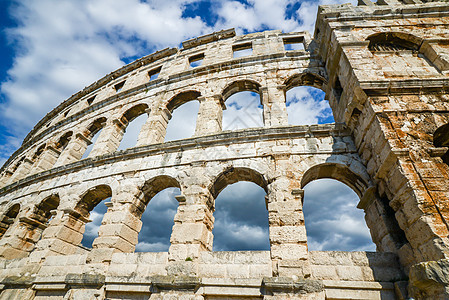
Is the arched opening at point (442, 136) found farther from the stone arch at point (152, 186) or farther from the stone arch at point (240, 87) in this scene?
the stone arch at point (152, 186)

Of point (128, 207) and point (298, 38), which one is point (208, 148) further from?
point (298, 38)

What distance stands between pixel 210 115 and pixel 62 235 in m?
5.81

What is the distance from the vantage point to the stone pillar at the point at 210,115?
7.29m

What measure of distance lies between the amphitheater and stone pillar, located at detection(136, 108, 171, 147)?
59 millimetres

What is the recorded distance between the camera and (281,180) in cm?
541

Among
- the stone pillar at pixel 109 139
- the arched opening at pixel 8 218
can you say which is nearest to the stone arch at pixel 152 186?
the stone pillar at pixel 109 139

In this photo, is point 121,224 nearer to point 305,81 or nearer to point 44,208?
point 44,208

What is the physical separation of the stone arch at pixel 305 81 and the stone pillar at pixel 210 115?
8.46 ft

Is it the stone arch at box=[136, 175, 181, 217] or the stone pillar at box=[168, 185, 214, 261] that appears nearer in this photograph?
the stone pillar at box=[168, 185, 214, 261]

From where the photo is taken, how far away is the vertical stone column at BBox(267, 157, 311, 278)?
4.26m

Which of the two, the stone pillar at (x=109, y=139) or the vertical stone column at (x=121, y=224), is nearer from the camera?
the vertical stone column at (x=121, y=224)

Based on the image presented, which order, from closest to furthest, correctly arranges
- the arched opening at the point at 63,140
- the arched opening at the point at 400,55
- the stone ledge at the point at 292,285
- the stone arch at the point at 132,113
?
the stone ledge at the point at 292,285
the arched opening at the point at 400,55
the stone arch at the point at 132,113
the arched opening at the point at 63,140

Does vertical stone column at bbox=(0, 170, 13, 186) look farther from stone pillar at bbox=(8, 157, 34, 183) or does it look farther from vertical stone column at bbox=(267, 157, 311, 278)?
vertical stone column at bbox=(267, 157, 311, 278)

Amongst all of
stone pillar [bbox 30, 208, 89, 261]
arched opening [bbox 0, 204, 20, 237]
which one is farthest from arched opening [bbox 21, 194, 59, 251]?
arched opening [bbox 0, 204, 20, 237]
